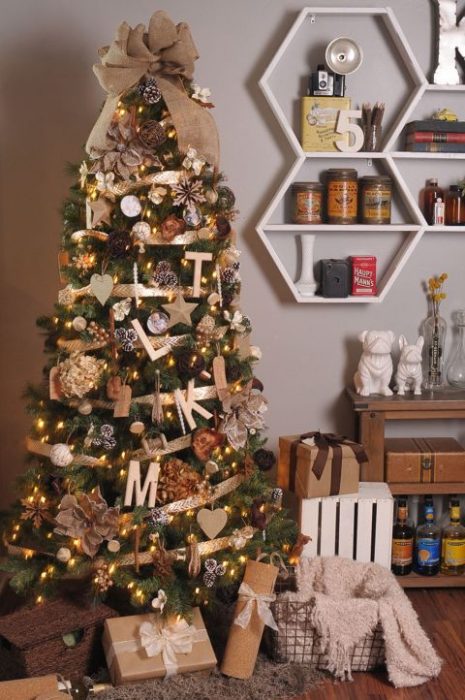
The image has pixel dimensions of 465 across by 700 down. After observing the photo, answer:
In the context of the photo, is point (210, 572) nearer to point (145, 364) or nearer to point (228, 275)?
point (145, 364)

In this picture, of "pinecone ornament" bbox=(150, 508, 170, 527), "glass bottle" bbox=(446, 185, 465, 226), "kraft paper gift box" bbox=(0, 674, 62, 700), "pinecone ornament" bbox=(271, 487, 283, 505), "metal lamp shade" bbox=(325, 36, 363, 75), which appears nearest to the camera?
"kraft paper gift box" bbox=(0, 674, 62, 700)

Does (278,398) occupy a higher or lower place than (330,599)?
higher

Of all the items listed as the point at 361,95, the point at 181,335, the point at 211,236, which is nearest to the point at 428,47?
the point at 361,95

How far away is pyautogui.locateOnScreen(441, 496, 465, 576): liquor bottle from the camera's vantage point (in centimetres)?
349

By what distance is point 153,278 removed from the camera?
281 centimetres

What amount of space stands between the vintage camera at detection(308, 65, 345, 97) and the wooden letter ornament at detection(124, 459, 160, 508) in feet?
4.96

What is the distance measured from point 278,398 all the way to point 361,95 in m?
1.17

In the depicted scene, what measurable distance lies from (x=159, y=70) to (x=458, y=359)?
161 cm

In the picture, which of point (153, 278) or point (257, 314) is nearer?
point (153, 278)

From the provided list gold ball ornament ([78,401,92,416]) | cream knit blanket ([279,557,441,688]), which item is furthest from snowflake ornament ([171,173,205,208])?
cream knit blanket ([279,557,441,688])

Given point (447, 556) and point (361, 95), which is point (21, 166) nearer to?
point (361, 95)

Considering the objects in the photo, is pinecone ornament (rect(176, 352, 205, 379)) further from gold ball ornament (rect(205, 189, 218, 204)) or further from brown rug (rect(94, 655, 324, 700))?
brown rug (rect(94, 655, 324, 700))

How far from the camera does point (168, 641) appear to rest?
2.79 metres

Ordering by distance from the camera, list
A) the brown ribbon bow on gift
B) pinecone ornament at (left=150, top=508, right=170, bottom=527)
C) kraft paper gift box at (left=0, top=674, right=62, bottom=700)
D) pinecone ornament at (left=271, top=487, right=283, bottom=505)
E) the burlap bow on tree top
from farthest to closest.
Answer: the brown ribbon bow on gift → pinecone ornament at (left=271, top=487, right=283, bottom=505) → pinecone ornament at (left=150, top=508, right=170, bottom=527) → the burlap bow on tree top → kraft paper gift box at (left=0, top=674, right=62, bottom=700)
